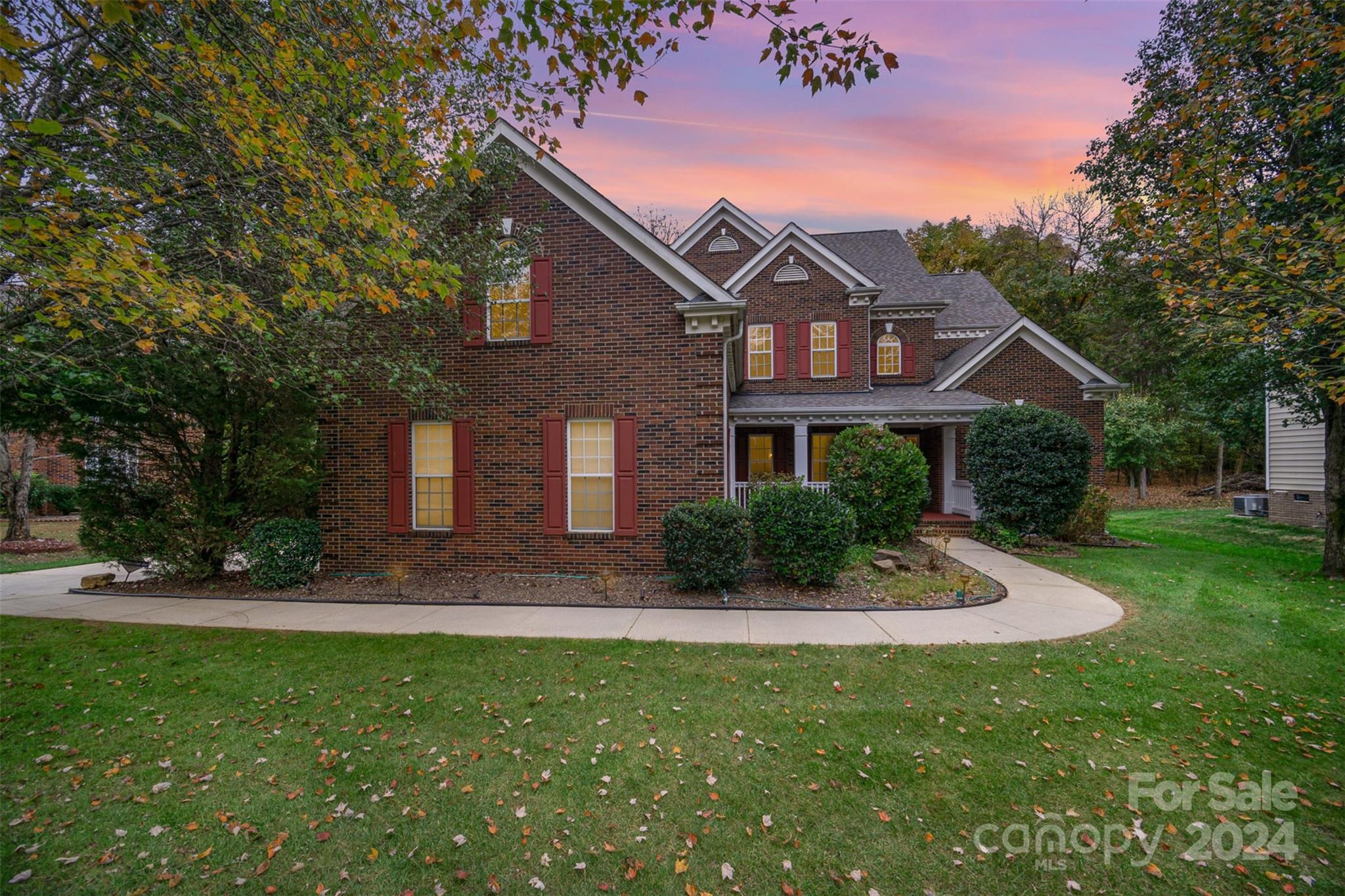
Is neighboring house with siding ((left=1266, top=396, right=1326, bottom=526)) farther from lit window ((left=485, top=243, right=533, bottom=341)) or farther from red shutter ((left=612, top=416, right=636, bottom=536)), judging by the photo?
lit window ((left=485, top=243, right=533, bottom=341))

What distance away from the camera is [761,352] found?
1628cm

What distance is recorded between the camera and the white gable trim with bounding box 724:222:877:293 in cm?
1567

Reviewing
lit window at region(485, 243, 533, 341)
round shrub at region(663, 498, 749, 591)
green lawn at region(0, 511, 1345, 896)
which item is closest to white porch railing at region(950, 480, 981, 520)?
green lawn at region(0, 511, 1345, 896)

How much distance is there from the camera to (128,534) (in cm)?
808

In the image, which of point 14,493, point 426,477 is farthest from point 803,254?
point 14,493

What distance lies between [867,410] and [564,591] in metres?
9.56

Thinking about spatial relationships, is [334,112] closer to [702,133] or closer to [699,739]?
[702,133]

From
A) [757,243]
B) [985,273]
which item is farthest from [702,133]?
[985,273]

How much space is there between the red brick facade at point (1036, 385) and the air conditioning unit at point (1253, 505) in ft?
20.7

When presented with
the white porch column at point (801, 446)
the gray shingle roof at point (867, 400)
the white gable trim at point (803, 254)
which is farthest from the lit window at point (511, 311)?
the white gable trim at point (803, 254)

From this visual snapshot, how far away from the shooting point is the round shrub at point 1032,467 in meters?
10.7

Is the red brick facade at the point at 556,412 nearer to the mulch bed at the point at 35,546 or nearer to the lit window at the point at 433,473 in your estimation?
the lit window at the point at 433,473

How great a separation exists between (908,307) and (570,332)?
1268 cm

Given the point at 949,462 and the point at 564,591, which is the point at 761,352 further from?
the point at 564,591
